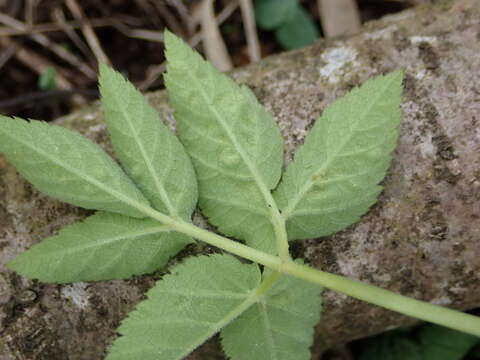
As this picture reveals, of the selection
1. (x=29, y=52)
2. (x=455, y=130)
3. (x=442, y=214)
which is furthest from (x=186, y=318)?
(x=29, y=52)

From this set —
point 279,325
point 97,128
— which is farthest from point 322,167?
point 97,128

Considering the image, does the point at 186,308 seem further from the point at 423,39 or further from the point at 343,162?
the point at 423,39

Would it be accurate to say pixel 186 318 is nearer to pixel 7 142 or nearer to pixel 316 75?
pixel 7 142

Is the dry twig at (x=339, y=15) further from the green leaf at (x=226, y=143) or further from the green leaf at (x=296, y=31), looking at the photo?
the green leaf at (x=226, y=143)

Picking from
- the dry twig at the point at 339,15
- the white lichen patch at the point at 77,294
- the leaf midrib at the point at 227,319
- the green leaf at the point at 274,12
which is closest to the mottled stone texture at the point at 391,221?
the white lichen patch at the point at 77,294

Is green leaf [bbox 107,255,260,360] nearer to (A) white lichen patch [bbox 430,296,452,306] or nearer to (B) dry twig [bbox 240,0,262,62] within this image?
(A) white lichen patch [bbox 430,296,452,306]
